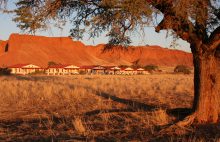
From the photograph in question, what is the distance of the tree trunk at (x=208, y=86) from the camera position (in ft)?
34.0

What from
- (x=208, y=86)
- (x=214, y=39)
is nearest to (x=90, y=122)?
(x=208, y=86)

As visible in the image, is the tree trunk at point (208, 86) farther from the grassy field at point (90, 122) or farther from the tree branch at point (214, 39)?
the grassy field at point (90, 122)

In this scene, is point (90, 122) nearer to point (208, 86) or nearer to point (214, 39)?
point (208, 86)

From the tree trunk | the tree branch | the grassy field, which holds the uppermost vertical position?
the tree branch

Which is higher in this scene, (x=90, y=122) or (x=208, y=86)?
(x=208, y=86)

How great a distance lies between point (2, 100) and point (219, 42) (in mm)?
10464

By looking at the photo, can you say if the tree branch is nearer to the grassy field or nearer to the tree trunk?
the tree trunk

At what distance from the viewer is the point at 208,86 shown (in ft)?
34.1

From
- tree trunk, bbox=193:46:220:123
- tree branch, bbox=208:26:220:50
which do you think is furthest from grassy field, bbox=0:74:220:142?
tree branch, bbox=208:26:220:50

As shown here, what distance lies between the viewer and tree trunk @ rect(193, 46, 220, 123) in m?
10.4

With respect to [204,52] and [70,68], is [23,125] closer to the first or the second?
[204,52]

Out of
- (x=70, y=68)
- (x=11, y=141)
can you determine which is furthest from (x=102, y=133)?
(x=70, y=68)

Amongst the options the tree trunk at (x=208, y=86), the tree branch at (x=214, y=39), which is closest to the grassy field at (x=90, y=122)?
the tree trunk at (x=208, y=86)

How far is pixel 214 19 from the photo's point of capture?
10.4 metres
